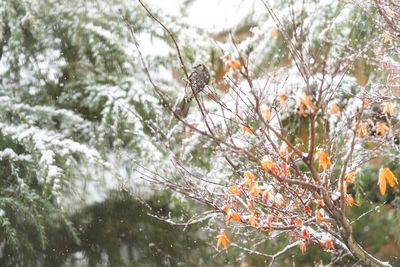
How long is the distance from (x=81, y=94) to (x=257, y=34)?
5.98 ft

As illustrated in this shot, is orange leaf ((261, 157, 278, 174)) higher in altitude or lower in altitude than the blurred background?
lower

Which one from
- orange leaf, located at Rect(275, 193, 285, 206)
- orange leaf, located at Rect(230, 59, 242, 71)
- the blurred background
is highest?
the blurred background

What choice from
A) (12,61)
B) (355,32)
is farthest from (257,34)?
(12,61)

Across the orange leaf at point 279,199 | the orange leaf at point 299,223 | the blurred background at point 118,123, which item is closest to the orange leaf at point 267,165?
the orange leaf at point 299,223

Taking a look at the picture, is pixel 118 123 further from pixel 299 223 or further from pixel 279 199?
pixel 299 223

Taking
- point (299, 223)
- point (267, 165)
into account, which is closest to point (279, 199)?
point (299, 223)

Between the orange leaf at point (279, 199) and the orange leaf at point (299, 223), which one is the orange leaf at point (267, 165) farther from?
the orange leaf at point (279, 199)

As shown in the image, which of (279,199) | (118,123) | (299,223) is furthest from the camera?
(118,123)

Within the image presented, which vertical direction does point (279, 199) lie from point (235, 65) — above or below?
below

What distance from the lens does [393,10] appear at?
11.4 ft

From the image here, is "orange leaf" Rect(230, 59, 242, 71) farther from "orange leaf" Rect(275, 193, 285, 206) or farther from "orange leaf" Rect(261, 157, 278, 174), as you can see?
"orange leaf" Rect(275, 193, 285, 206)

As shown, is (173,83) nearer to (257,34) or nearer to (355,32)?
(257,34)

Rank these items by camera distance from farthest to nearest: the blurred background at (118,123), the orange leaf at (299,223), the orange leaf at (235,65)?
the blurred background at (118,123)
the orange leaf at (299,223)
the orange leaf at (235,65)

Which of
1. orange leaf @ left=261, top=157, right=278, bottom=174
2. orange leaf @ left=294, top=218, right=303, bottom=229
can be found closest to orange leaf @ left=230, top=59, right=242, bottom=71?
orange leaf @ left=261, top=157, right=278, bottom=174
